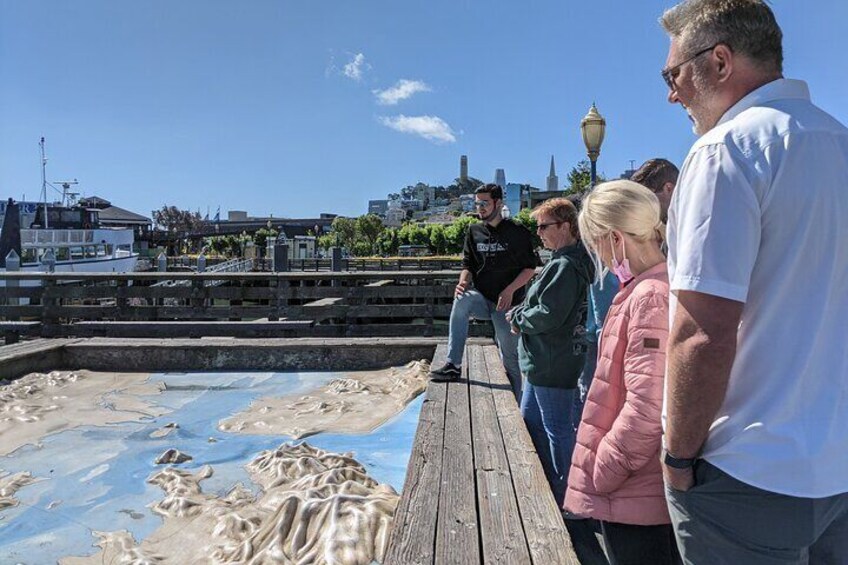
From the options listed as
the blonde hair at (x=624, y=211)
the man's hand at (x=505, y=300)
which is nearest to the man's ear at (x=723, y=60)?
the blonde hair at (x=624, y=211)

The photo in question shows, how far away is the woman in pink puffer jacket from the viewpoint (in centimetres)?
157

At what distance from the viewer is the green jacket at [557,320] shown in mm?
2811

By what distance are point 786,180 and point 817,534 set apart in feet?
2.36

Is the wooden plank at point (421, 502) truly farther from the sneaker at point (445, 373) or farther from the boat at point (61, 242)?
the boat at point (61, 242)

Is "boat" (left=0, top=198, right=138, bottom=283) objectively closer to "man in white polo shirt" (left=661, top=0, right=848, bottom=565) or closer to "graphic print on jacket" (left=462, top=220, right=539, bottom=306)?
"graphic print on jacket" (left=462, top=220, right=539, bottom=306)

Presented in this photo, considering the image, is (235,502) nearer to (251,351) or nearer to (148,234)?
(251,351)

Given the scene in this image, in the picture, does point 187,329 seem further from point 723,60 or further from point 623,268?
point 723,60

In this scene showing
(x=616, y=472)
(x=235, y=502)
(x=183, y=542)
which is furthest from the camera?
(x=235, y=502)

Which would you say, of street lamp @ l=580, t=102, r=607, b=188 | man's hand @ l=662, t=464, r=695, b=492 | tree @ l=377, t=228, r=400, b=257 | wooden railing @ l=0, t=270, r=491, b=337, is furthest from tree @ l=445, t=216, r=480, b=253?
man's hand @ l=662, t=464, r=695, b=492

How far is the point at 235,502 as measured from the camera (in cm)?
298

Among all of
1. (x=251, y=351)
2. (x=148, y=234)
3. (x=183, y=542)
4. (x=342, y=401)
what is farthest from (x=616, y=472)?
(x=148, y=234)

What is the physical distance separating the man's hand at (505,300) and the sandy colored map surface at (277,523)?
1.36 meters

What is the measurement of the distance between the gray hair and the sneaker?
296cm

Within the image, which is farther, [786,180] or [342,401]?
[342,401]
